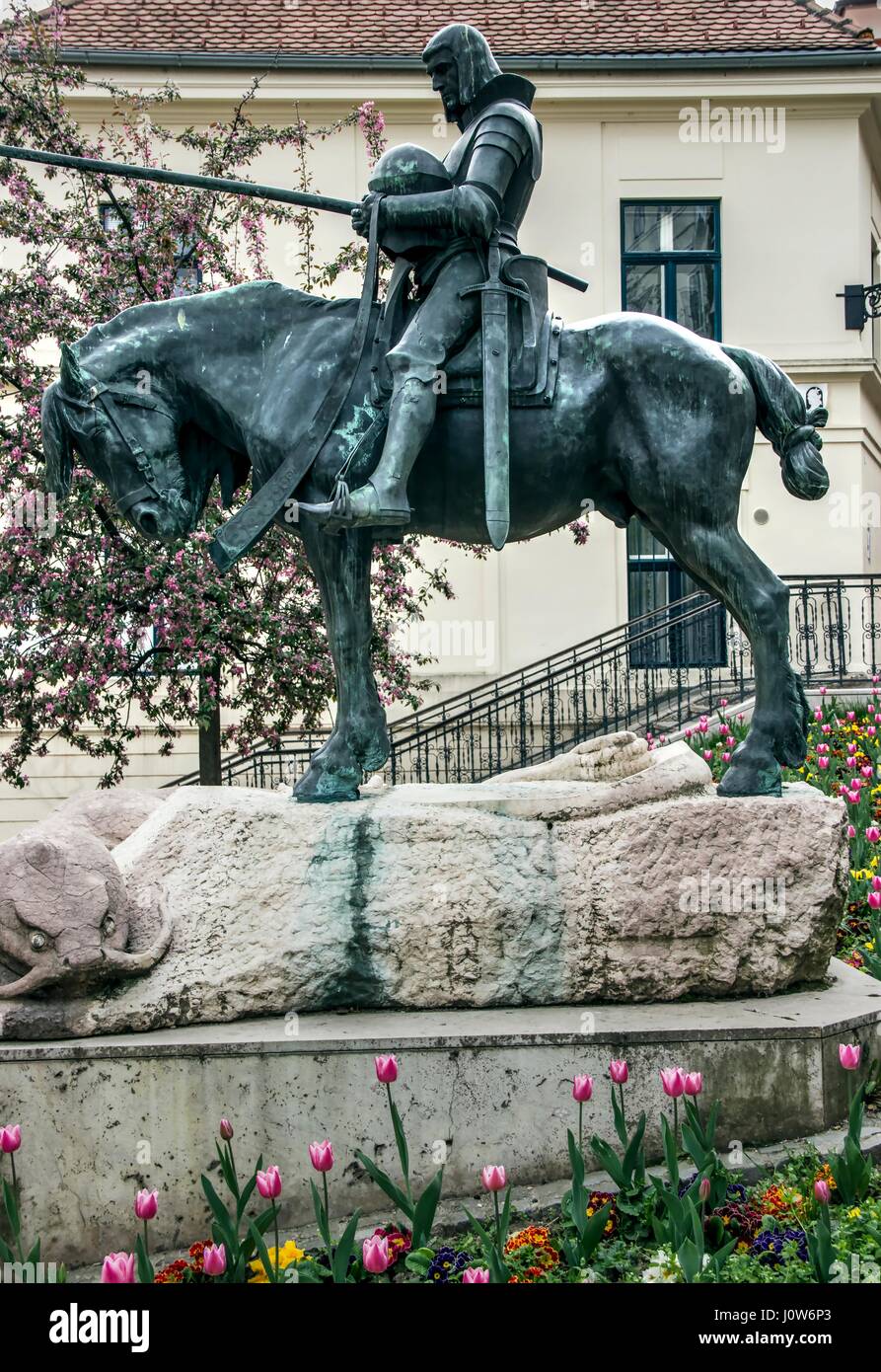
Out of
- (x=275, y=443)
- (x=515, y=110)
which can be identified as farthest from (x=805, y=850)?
(x=515, y=110)

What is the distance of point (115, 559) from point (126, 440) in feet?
17.0

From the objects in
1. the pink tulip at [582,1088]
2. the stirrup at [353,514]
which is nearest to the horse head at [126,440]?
the stirrup at [353,514]

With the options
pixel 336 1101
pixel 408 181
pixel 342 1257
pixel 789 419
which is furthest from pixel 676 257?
pixel 342 1257

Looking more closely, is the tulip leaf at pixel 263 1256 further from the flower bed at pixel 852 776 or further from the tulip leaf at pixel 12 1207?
the flower bed at pixel 852 776

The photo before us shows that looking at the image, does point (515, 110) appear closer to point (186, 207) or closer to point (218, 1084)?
point (218, 1084)

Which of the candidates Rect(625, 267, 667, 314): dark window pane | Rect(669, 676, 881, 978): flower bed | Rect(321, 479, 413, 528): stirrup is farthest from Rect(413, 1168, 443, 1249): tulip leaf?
Rect(625, 267, 667, 314): dark window pane

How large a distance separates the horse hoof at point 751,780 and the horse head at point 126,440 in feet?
7.26

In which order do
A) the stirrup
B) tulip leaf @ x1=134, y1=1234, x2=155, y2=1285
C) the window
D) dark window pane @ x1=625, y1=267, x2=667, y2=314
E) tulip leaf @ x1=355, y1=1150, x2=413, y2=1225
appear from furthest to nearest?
1. dark window pane @ x1=625, y1=267, x2=667, y2=314
2. the window
3. the stirrup
4. tulip leaf @ x1=355, y1=1150, x2=413, y2=1225
5. tulip leaf @ x1=134, y1=1234, x2=155, y2=1285

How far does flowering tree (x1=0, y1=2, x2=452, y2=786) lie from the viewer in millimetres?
9883

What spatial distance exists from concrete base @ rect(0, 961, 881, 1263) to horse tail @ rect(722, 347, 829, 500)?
6.72ft

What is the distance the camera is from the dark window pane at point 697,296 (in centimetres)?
1762

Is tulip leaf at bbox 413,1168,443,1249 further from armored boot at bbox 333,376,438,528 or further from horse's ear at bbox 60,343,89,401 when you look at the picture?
horse's ear at bbox 60,343,89,401
